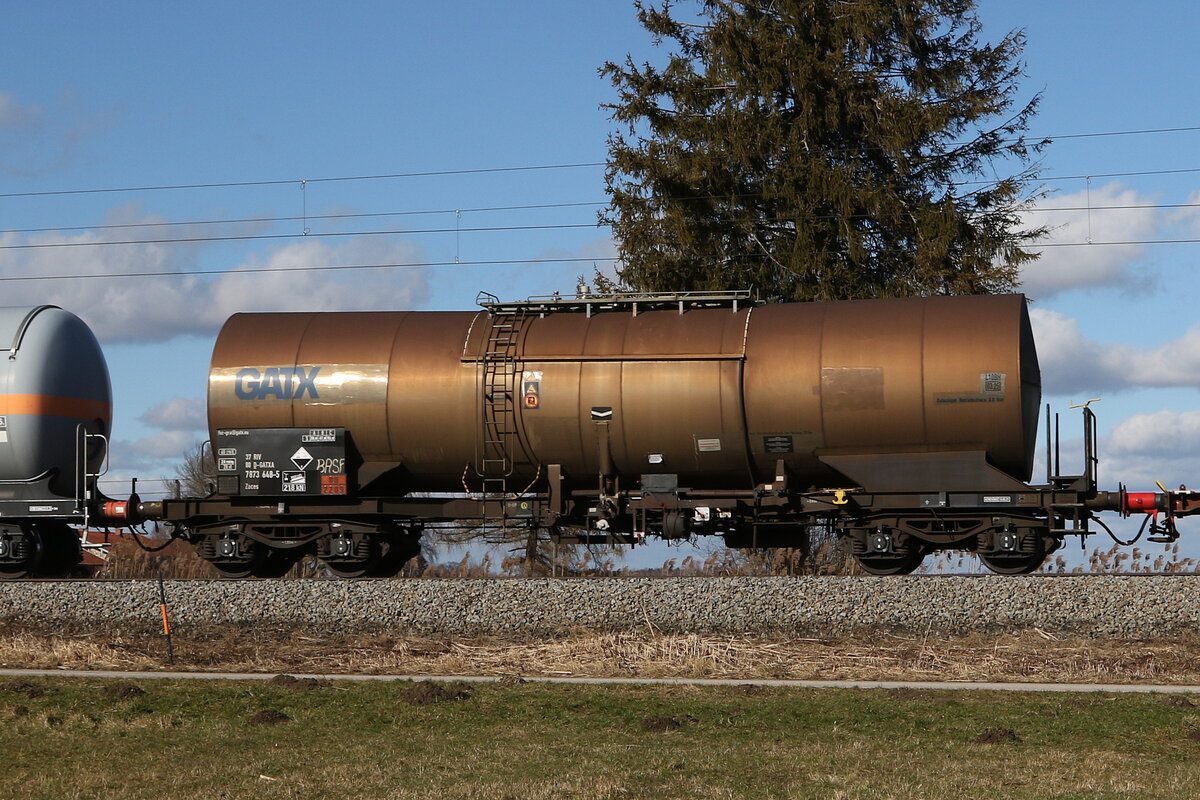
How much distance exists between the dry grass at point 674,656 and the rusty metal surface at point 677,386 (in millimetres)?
2988

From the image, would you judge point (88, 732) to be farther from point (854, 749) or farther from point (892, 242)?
point (892, 242)

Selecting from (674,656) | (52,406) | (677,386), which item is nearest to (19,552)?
(52,406)

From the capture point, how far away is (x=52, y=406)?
20.1m

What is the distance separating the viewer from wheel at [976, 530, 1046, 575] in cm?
1719

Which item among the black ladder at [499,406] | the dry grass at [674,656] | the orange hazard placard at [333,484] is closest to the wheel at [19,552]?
the dry grass at [674,656]

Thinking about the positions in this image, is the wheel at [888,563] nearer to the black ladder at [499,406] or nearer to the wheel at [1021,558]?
the wheel at [1021,558]

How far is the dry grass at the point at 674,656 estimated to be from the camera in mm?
13891

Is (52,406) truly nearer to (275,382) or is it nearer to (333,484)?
(275,382)

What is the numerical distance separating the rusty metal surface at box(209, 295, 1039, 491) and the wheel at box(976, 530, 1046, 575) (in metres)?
0.93

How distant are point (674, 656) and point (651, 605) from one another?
1.64 metres

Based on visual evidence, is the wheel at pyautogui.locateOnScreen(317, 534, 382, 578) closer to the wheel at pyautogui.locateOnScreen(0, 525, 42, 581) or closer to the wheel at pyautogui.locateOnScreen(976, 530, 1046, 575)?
the wheel at pyautogui.locateOnScreen(0, 525, 42, 581)

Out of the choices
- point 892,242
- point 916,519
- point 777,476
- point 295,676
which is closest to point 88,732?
point 295,676

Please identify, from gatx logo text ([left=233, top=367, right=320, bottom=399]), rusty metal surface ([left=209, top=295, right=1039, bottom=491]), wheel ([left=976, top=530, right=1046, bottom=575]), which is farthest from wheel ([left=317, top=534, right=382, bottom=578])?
wheel ([left=976, top=530, right=1046, bottom=575])

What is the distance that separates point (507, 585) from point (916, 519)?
5481 millimetres
